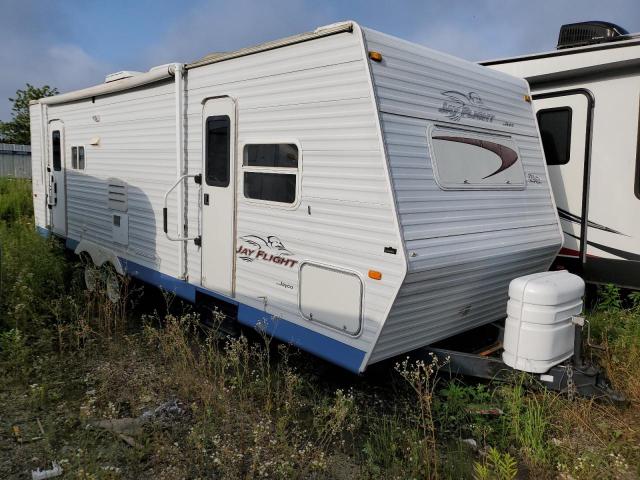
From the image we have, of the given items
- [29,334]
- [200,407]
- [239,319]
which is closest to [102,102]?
[29,334]

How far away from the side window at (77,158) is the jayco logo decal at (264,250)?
3.67 m

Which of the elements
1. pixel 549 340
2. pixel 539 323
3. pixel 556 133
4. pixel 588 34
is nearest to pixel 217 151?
pixel 539 323

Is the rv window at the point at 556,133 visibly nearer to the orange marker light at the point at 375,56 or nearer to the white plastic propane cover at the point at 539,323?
the white plastic propane cover at the point at 539,323

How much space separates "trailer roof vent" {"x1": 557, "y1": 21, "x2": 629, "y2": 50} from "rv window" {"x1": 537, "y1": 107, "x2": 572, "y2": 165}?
76 centimetres

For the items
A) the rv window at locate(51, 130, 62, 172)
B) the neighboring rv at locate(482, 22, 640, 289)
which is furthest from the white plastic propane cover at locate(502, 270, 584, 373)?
the rv window at locate(51, 130, 62, 172)

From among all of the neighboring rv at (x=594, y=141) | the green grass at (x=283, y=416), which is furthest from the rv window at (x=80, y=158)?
the neighboring rv at (x=594, y=141)

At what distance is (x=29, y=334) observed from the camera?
5.26 meters

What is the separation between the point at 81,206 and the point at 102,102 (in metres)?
1.48

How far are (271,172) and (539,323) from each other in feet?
7.26

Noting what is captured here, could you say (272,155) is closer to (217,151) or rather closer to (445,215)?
(217,151)

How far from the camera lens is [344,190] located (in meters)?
3.60

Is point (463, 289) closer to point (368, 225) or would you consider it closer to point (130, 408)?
point (368, 225)

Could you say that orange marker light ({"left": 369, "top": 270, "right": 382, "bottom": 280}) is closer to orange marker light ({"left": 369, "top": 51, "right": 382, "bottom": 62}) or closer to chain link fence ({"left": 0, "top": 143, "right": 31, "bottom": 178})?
orange marker light ({"left": 369, "top": 51, "right": 382, "bottom": 62})

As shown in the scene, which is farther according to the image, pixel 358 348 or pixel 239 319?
pixel 239 319
